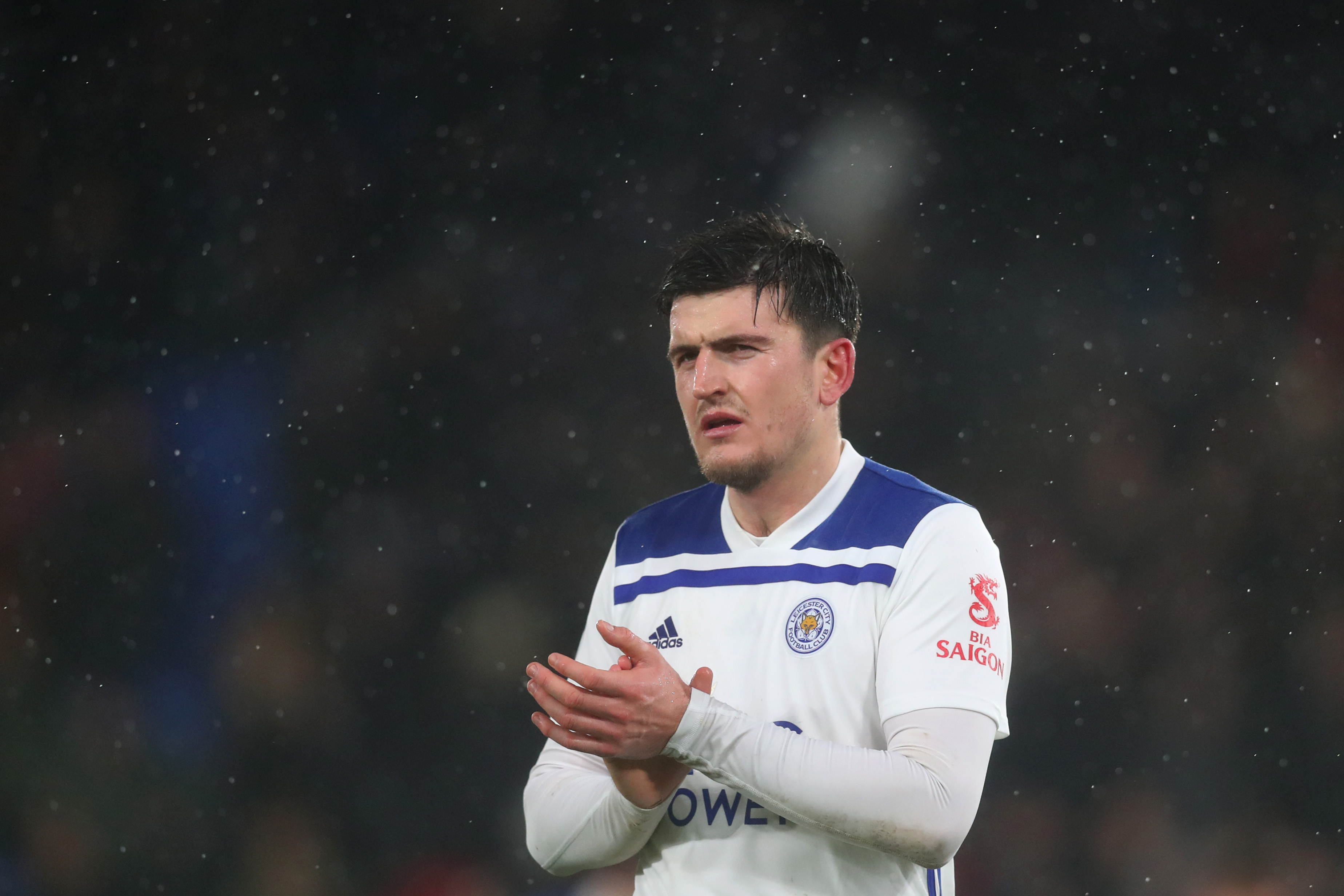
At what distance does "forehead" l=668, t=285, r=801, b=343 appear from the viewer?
1531 millimetres

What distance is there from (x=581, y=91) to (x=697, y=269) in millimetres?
2083

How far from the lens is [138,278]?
11.3 feet

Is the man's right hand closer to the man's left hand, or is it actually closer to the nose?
the man's left hand

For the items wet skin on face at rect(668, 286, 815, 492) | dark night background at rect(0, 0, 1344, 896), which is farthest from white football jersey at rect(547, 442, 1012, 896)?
dark night background at rect(0, 0, 1344, 896)

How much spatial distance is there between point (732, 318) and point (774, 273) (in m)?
0.09

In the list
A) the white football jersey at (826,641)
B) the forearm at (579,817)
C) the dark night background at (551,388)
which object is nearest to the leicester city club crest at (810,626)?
the white football jersey at (826,641)

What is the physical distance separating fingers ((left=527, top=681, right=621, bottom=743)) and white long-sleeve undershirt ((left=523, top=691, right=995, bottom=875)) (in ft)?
0.22

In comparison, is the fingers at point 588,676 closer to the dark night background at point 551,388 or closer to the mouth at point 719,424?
the mouth at point 719,424

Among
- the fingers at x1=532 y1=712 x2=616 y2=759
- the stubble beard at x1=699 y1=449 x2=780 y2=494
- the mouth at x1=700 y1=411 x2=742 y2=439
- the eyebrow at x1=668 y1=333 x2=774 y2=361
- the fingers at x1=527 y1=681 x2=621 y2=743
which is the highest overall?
the eyebrow at x1=668 y1=333 x2=774 y2=361

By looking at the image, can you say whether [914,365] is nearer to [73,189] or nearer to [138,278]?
[138,278]

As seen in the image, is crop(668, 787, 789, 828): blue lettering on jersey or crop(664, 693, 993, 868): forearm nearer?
crop(664, 693, 993, 868): forearm

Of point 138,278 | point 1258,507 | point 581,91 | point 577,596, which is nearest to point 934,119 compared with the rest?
point 581,91

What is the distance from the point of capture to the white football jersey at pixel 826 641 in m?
1.36

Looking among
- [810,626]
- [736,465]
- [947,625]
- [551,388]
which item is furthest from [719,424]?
[551,388]
